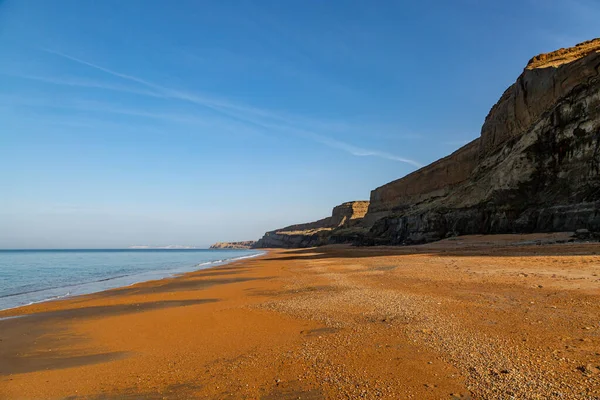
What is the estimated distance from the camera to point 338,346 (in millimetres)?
5453

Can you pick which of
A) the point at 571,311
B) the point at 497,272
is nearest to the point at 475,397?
the point at 571,311

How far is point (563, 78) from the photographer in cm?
3181

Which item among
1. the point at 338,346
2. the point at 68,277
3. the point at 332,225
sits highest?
the point at 332,225

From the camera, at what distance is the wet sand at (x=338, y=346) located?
3.96 m

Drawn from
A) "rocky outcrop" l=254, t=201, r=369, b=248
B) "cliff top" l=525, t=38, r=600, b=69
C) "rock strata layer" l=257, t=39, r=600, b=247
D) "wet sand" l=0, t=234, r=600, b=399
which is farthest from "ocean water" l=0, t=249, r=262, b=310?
"rocky outcrop" l=254, t=201, r=369, b=248

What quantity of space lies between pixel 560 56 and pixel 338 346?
5003 cm

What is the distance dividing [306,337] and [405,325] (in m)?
1.98

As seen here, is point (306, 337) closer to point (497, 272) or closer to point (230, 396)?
point (230, 396)

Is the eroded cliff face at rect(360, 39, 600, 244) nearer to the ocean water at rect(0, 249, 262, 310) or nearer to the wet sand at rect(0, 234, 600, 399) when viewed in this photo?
the wet sand at rect(0, 234, 600, 399)

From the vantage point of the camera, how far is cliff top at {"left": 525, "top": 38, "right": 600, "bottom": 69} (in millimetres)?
36147

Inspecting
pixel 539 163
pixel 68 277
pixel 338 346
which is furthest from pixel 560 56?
pixel 68 277

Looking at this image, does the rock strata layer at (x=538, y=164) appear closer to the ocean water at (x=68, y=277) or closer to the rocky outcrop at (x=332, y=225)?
the ocean water at (x=68, y=277)

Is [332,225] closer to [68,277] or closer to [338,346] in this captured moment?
[68,277]

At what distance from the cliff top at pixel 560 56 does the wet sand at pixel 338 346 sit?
3829 centimetres
